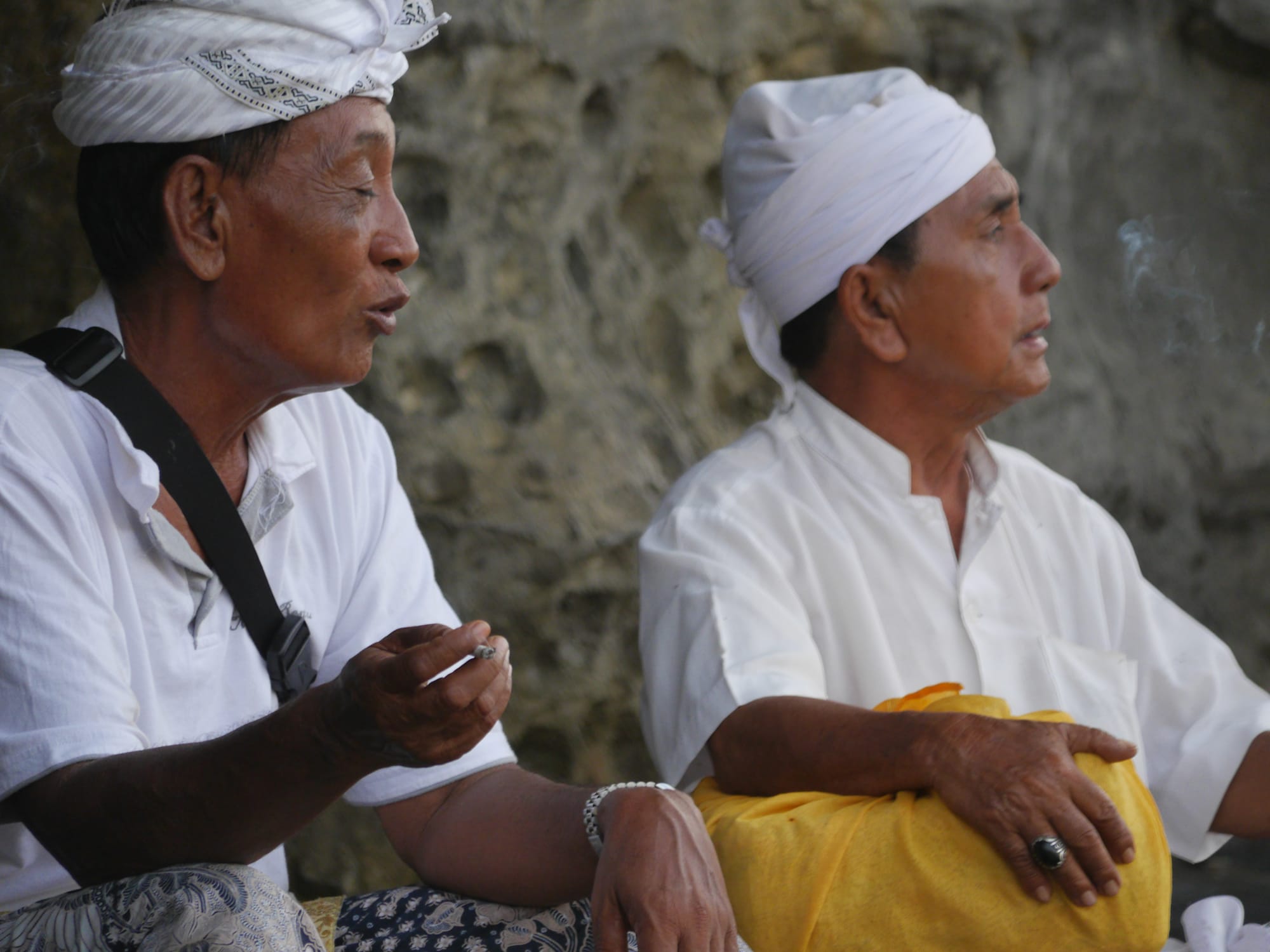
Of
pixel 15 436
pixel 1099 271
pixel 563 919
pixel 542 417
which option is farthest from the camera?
pixel 1099 271

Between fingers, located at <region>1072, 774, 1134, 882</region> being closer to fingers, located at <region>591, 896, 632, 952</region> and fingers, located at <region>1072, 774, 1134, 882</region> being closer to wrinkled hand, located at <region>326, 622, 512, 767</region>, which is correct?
fingers, located at <region>591, 896, 632, 952</region>

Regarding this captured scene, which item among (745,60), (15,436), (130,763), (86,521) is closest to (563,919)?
(130,763)

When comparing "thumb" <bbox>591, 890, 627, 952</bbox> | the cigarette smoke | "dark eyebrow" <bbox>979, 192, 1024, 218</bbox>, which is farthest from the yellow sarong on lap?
the cigarette smoke

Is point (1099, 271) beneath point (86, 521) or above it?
beneath

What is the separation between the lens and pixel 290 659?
195 cm

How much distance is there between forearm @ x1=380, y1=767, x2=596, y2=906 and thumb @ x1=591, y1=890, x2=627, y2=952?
5.4 inches

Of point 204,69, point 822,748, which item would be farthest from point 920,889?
point 204,69

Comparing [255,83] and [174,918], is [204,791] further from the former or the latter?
[255,83]

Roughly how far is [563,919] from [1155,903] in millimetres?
781

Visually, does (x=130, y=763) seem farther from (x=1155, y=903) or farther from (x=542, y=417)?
(x=542, y=417)

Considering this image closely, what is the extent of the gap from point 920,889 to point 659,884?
1.55 ft

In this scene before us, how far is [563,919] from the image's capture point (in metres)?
1.87

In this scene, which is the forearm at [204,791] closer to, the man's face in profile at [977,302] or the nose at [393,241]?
the nose at [393,241]

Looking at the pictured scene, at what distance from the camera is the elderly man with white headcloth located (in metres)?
1.53
